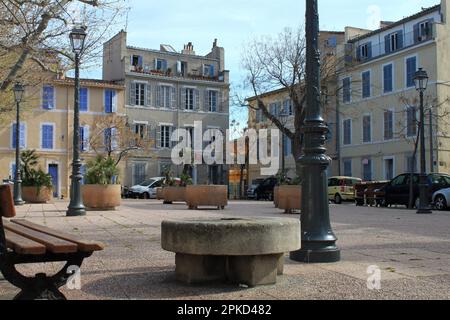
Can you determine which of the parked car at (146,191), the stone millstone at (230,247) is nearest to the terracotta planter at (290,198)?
the stone millstone at (230,247)

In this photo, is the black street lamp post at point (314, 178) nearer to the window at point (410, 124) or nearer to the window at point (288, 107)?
the window at point (410, 124)

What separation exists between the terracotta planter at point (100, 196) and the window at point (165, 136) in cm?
3241

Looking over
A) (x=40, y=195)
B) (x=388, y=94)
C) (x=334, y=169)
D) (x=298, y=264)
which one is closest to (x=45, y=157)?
(x=40, y=195)

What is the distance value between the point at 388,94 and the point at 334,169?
8.63m

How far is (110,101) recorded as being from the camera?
47781mm

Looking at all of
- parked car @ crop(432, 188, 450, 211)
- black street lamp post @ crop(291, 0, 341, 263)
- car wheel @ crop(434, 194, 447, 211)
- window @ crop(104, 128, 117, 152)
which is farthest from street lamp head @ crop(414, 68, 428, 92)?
window @ crop(104, 128, 117, 152)

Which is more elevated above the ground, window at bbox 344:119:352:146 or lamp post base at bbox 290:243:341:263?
window at bbox 344:119:352:146

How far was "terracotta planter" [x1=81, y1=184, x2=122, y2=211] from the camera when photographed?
18.1 meters

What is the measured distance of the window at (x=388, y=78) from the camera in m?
41.4

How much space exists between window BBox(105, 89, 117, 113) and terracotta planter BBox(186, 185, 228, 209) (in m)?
29.0

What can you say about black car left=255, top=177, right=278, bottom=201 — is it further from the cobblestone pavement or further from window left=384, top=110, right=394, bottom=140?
the cobblestone pavement

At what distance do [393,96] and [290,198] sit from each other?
26.8 meters

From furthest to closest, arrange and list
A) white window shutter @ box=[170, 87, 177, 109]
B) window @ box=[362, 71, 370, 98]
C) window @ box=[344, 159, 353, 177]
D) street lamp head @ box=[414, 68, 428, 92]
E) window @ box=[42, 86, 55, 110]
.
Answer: white window shutter @ box=[170, 87, 177, 109] → window @ box=[344, 159, 353, 177] → window @ box=[42, 86, 55, 110] → window @ box=[362, 71, 370, 98] → street lamp head @ box=[414, 68, 428, 92]
